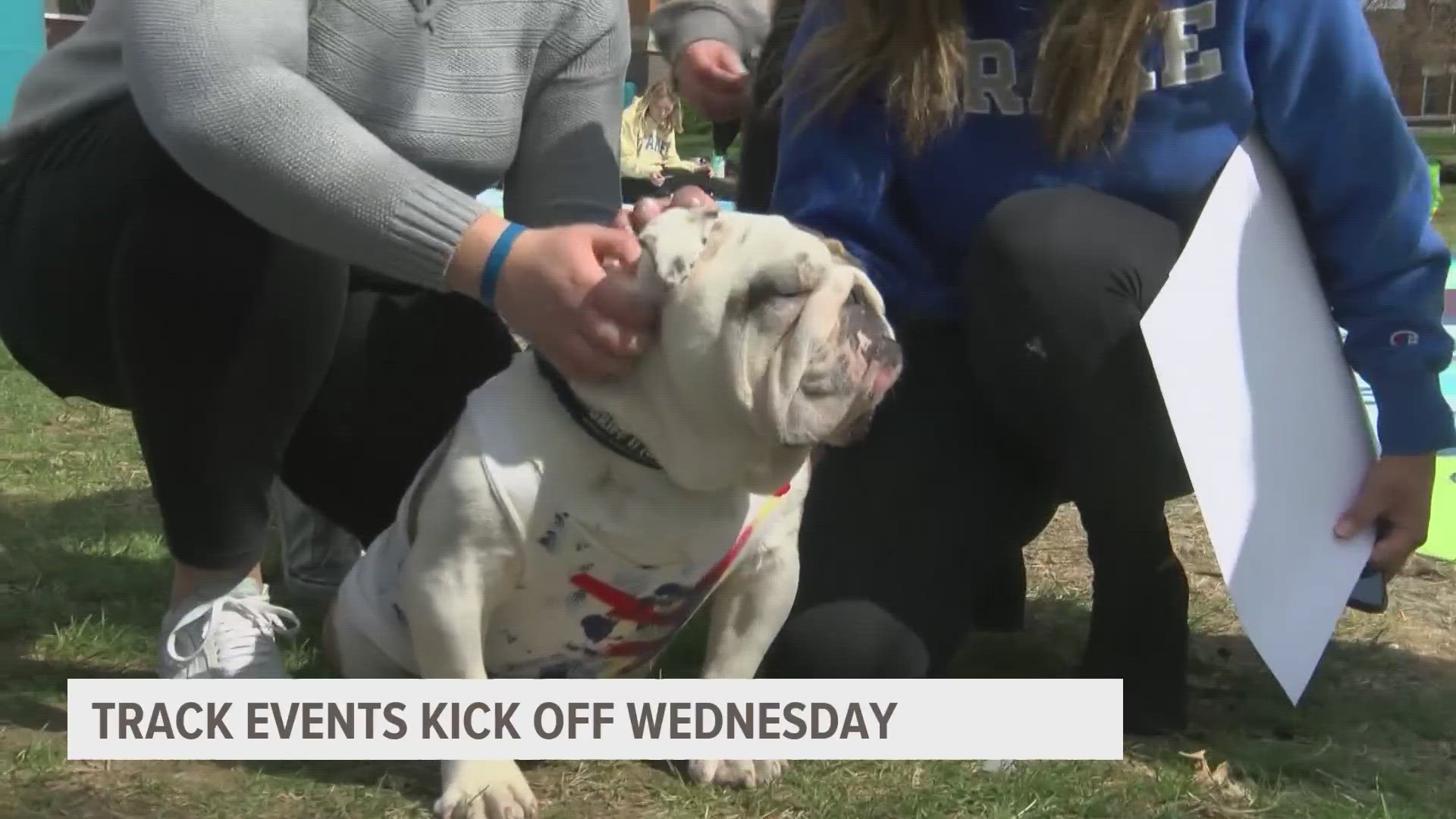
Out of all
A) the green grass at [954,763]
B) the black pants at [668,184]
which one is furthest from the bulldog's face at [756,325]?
the black pants at [668,184]

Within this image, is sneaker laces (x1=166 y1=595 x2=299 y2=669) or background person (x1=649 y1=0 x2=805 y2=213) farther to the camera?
background person (x1=649 y1=0 x2=805 y2=213)

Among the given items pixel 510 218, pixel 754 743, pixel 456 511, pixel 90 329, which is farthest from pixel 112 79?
pixel 754 743

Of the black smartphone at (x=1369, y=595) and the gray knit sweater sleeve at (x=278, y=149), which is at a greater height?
the gray knit sweater sleeve at (x=278, y=149)

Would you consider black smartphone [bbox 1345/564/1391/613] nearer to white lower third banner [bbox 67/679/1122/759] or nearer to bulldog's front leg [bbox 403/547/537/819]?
white lower third banner [bbox 67/679/1122/759]

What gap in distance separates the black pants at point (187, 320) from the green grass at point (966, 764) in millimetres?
251

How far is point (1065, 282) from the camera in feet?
4.46

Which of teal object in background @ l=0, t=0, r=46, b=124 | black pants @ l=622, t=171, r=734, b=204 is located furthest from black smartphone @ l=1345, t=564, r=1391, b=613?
teal object in background @ l=0, t=0, r=46, b=124

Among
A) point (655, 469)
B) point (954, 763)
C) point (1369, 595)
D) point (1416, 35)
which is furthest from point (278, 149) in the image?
point (1416, 35)

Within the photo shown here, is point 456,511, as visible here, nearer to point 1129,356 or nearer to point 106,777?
point 106,777

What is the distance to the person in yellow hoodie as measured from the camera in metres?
6.00

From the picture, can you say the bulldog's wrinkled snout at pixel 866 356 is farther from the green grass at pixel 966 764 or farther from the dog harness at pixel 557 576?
the green grass at pixel 966 764

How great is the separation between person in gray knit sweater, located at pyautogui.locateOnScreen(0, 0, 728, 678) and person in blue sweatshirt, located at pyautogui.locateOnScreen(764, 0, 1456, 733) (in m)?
0.31

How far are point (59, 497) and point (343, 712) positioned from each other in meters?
1.26

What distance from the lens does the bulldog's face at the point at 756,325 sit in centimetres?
110
